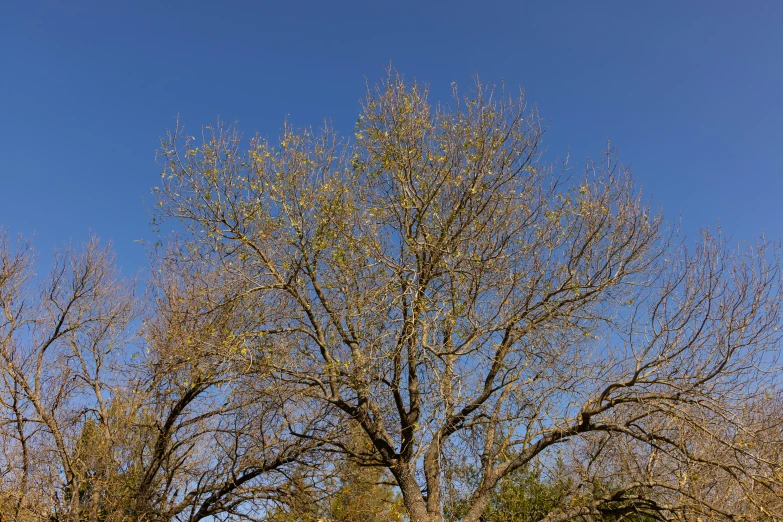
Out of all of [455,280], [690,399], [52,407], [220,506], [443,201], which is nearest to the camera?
[690,399]

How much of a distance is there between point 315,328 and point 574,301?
14.3 feet

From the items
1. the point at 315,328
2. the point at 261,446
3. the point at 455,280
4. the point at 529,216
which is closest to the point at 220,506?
the point at 261,446

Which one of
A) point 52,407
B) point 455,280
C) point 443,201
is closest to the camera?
point 455,280

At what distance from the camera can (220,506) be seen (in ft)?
36.4

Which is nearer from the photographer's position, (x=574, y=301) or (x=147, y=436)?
(x=574, y=301)

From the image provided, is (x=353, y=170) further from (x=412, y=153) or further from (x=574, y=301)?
(x=574, y=301)

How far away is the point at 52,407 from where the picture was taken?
1299 cm

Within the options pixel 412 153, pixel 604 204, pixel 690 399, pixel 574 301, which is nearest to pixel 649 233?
pixel 604 204

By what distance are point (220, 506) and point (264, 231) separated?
5455 mm

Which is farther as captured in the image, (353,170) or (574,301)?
(353,170)

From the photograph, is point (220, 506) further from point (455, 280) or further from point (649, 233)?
point (649, 233)

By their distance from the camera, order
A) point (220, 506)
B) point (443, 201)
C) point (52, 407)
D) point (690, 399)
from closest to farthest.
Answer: point (690, 399)
point (443, 201)
point (220, 506)
point (52, 407)

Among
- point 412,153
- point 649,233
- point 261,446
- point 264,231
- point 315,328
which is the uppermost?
point 412,153

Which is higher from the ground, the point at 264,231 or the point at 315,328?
the point at 264,231
